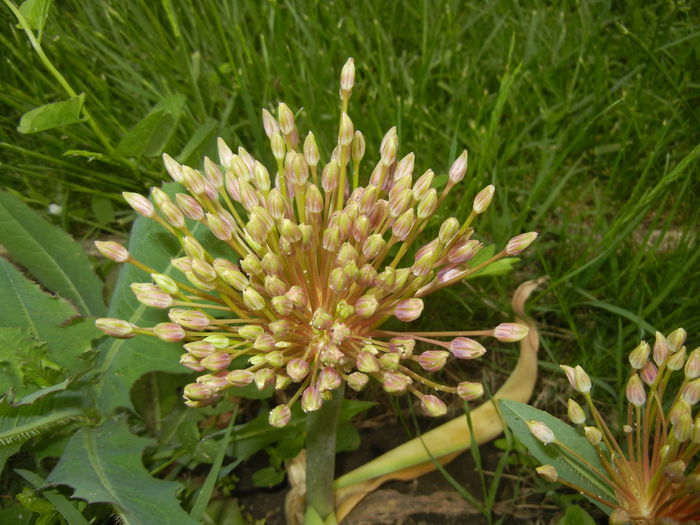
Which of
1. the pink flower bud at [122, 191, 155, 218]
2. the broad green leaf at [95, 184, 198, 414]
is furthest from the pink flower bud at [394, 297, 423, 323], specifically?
the broad green leaf at [95, 184, 198, 414]

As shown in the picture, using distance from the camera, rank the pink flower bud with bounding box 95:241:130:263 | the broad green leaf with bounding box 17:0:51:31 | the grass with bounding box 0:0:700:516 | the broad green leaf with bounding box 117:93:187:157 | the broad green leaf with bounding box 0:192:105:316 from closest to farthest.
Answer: the pink flower bud with bounding box 95:241:130:263 → the broad green leaf with bounding box 17:0:51:31 → the broad green leaf with bounding box 0:192:105:316 → the broad green leaf with bounding box 117:93:187:157 → the grass with bounding box 0:0:700:516

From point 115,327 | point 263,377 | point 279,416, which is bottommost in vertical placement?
point 279,416

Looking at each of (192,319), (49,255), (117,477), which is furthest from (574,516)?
(49,255)

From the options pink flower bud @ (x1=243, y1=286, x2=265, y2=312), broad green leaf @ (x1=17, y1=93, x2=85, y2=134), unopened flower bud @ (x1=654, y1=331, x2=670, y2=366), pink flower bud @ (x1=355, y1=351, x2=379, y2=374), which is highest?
broad green leaf @ (x1=17, y1=93, x2=85, y2=134)

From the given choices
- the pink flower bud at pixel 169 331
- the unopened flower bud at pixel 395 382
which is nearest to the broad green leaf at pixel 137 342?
the pink flower bud at pixel 169 331

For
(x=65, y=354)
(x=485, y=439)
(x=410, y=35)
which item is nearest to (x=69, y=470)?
(x=65, y=354)

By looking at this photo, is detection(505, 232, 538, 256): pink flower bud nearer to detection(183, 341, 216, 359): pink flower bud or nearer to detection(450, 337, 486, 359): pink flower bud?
detection(450, 337, 486, 359): pink flower bud

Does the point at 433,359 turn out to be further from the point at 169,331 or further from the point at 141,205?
the point at 141,205
